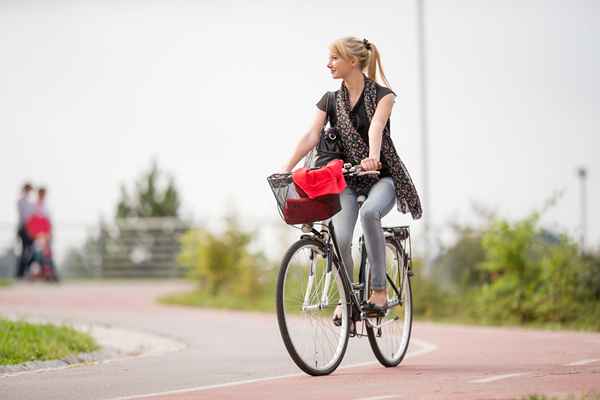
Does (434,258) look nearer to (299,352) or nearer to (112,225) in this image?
(299,352)

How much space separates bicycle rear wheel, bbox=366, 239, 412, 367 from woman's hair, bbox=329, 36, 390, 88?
1318 millimetres

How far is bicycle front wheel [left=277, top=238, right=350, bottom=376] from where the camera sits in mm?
8109

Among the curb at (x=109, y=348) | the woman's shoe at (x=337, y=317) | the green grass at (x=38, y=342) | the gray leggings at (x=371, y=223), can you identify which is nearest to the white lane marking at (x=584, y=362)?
the gray leggings at (x=371, y=223)

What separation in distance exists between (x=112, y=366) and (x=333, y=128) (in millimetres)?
2745

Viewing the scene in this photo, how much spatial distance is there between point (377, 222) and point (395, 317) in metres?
1.03

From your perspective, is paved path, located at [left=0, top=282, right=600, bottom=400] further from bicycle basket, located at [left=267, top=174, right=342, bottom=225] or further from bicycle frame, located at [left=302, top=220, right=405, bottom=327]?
bicycle basket, located at [left=267, top=174, right=342, bottom=225]

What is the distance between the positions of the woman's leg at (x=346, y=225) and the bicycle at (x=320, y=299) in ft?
0.16

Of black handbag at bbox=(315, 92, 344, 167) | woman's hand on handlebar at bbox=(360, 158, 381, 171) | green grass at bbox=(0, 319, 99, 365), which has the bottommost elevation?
green grass at bbox=(0, 319, 99, 365)

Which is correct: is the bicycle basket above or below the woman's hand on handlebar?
below

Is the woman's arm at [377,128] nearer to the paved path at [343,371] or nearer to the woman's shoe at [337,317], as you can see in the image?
the woman's shoe at [337,317]

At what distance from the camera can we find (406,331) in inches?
372

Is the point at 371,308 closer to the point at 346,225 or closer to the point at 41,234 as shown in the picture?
the point at 346,225

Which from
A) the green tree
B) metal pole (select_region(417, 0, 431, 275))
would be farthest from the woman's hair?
the green tree

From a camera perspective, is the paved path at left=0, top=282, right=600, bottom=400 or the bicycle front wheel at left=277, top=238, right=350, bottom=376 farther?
the bicycle front wheel at left=277, top=238, right=350, bottom=376
